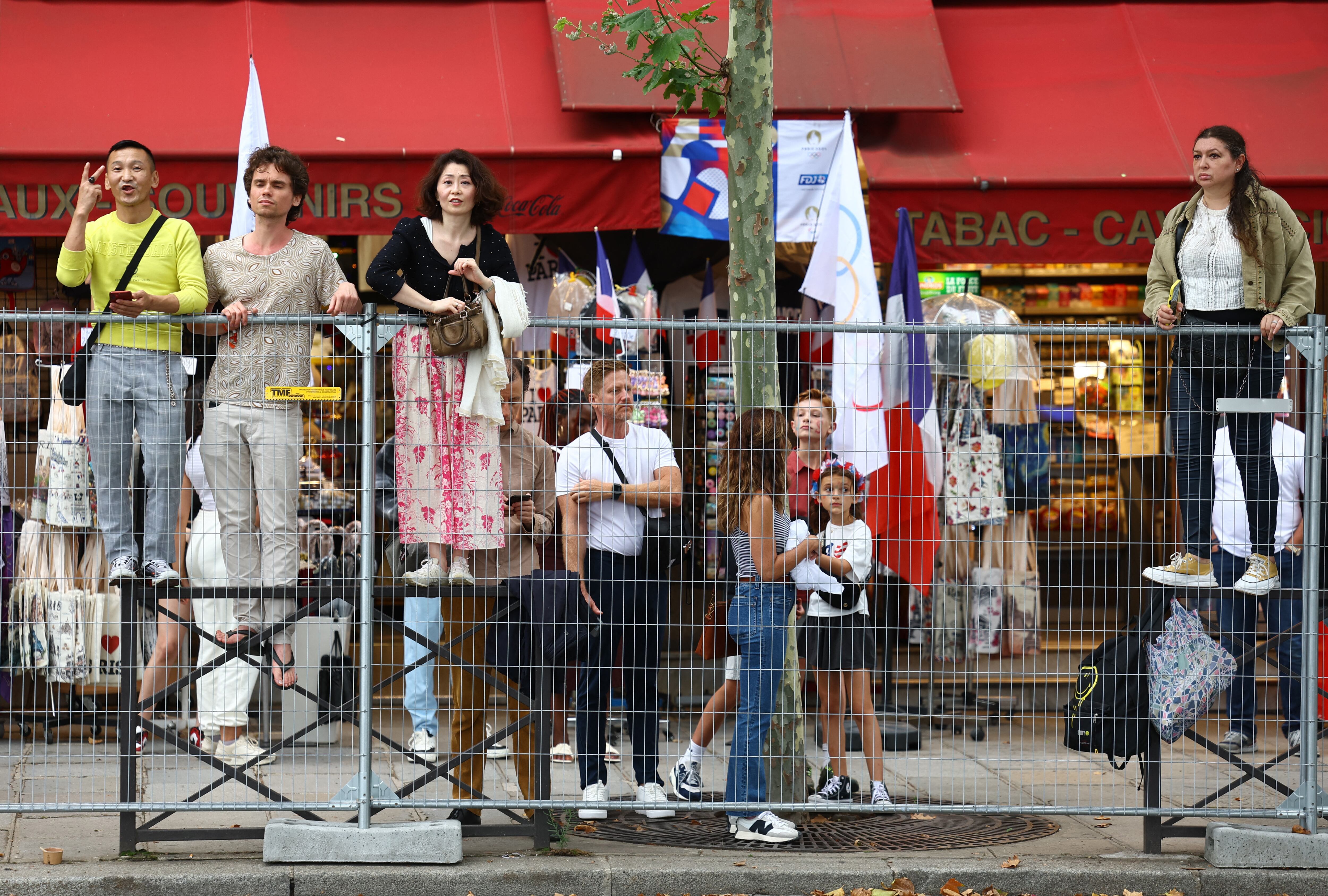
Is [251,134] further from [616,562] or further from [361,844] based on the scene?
[361,844]

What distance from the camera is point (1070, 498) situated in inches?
274

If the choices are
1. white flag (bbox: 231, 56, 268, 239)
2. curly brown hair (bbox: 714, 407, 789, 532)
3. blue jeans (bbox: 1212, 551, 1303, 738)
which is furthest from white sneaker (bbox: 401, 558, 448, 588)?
blue jeans (bbox: 1212, 551, 1303, 738)

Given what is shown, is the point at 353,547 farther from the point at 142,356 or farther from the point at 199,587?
the point at 142,356

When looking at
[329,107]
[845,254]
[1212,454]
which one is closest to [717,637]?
[1212,454]

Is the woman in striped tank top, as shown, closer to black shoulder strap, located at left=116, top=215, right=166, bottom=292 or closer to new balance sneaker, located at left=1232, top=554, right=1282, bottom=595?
new balance sneaker, located at left=1232, top=554, right=1282, bottom=595

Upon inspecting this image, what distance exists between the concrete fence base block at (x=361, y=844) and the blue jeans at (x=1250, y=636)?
320 centimetres

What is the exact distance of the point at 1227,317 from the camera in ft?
20.5

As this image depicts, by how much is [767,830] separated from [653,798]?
572mm

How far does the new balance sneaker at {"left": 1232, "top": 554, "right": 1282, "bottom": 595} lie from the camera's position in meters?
5.88

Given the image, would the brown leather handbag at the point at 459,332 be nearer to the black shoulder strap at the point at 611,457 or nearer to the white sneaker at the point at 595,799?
the black shoulder strap at the point at 611,457

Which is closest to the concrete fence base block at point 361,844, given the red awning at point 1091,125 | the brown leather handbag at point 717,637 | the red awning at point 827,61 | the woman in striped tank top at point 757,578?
the woman in striped tank top at point 757,578

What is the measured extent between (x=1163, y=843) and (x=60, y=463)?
17.4 ft

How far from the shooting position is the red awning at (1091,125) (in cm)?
877

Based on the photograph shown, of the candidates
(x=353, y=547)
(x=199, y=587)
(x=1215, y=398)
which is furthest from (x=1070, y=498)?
(x=199, y=587)
